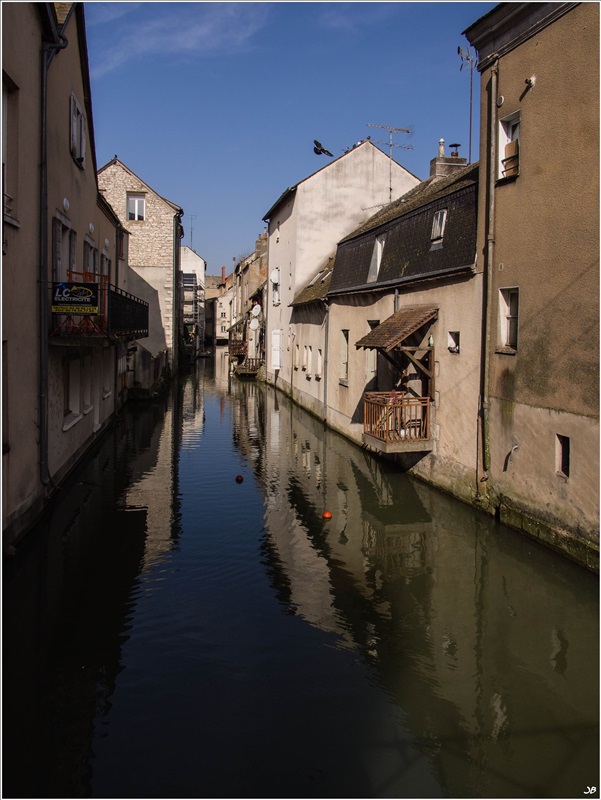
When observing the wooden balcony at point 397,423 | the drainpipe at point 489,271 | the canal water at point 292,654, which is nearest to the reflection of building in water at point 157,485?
the canal water at point 292,654

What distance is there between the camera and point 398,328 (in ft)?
50.2

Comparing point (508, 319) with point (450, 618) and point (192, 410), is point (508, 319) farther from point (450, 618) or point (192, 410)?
point (192, 410)

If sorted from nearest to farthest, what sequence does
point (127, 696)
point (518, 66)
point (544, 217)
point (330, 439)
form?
point (127, 696), point (544, 217), point (518, 66), point (330, 439)

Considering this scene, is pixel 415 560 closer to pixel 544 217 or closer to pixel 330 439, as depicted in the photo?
pixel 544 217

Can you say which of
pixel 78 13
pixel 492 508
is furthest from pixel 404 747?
pixel 78 13

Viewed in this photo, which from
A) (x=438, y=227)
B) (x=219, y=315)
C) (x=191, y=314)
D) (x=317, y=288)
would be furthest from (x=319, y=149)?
(x=219, y=315)

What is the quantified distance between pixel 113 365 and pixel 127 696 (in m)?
18.1

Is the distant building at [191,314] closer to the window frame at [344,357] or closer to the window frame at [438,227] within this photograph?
the window frame at [344,357]

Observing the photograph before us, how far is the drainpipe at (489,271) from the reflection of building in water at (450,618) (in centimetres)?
145

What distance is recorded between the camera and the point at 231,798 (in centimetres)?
511

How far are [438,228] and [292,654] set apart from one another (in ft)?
33.6

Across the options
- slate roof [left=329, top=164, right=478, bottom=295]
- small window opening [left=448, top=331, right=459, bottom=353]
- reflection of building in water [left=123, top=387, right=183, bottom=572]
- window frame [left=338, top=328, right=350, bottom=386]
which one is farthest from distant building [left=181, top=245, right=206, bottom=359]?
small window opening [left=448, top=331, right=459, bottom=353]

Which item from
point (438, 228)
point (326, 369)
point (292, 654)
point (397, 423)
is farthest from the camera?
point (326, 369)

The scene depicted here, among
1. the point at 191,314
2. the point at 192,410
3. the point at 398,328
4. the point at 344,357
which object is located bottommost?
the point at 192,410
